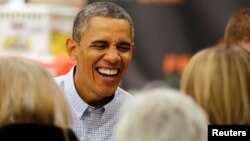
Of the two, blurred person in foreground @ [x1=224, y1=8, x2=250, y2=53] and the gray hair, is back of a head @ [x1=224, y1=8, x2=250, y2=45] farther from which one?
the gray hair

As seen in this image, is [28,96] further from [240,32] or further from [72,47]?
[240,32]

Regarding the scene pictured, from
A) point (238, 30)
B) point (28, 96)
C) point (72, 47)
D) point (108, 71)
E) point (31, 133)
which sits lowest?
point (31, 133)

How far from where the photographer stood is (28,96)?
2471 millimetres

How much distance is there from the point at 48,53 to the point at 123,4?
546 millimetres

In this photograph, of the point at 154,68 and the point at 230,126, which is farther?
the point at 154,68

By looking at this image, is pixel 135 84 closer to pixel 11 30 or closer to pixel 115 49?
pixel 11 30

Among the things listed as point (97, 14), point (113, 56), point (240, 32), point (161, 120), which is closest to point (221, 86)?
point (161, 120)

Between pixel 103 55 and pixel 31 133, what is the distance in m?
1.18

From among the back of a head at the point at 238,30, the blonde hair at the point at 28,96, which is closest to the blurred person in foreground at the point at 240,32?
the back of a head at the point at 238,30

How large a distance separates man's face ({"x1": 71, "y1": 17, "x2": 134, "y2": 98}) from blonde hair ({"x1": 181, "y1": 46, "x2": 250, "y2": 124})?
80cm

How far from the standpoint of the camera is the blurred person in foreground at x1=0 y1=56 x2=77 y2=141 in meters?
2.45

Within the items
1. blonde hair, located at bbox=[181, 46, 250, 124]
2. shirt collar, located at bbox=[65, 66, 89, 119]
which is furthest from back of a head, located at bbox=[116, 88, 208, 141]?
shirt collar, located at bbox=[65, 66, 89, 119]

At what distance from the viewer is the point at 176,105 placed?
88.7 inches

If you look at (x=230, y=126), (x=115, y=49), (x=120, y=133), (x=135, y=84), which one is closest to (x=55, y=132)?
(x=120, y=133)
